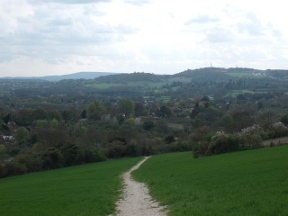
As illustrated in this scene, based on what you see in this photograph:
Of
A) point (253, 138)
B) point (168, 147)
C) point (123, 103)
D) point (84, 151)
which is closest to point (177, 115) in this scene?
point (123, 103)

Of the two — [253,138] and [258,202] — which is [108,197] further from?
[253,138]

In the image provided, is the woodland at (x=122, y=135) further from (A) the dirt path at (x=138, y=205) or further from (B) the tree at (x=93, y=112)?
(A) the dirt path at (x=138, y=205)

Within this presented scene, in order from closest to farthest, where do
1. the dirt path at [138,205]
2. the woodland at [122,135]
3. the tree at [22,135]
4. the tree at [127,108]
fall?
the dirt path at [138,205], the woodland at [122,135], the tree at [22,135], the tree at [127,108]

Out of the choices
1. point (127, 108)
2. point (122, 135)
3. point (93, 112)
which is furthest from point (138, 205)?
point (127, 108)

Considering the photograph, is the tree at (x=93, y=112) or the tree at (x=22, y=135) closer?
the tree at (x=22, y=135)

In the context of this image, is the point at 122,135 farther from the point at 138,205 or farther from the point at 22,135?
the point at 138,205

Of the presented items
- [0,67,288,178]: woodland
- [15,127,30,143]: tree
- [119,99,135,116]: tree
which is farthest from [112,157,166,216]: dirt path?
[119,99,135,116]: tree

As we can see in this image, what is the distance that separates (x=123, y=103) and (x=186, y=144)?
92394 millimetres

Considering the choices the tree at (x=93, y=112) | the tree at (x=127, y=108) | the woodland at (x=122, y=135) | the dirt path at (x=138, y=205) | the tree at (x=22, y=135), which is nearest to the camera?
the dirt path at (x=138, y=205)

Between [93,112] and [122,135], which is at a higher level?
[93,112]

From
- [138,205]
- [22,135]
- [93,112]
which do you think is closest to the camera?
[138,205]

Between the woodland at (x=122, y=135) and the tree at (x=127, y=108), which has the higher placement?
the tree at (x=127, y=108)

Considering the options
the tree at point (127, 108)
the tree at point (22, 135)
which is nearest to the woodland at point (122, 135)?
the tree at point (127, 108)

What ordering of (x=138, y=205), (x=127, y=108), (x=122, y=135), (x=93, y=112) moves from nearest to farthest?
(x=138, y=205) < (x=122, y=135) < (x=93, y=112) < (x=127, y=108)
